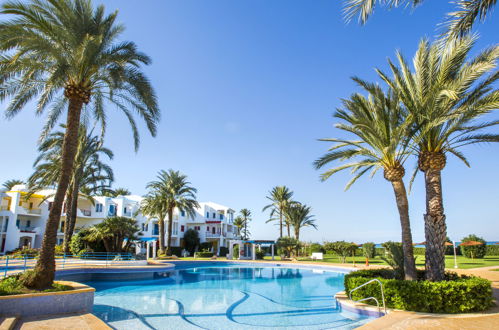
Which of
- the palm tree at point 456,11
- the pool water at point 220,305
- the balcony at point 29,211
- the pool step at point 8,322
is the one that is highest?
the palm tree at point 456,11

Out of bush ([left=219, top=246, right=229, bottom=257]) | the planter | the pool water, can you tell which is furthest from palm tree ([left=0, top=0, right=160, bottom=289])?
bush ([left=219, top=246, right=229, bottom=257])

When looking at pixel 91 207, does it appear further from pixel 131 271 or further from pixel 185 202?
pixel 131 271

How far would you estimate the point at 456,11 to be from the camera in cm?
580

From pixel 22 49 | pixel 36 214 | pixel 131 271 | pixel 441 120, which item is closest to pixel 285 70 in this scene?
pixel 441 120

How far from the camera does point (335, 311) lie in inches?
464

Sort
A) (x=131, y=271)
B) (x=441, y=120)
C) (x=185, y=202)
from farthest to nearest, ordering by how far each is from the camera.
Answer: (x=185, y=202), (x=131, y=271), (x=441, y=120)

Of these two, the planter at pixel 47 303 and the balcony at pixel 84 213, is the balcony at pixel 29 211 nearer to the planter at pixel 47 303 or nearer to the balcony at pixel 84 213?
the balcony at pixel 84 213

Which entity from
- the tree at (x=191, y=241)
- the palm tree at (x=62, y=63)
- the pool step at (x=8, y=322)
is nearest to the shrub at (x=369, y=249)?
the tree at (x=191, y=241)

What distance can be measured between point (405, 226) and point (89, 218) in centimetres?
4136

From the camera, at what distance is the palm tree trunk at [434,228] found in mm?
10789

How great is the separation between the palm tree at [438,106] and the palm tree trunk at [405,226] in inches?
23.0

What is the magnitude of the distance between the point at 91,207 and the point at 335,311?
4050 centimetres

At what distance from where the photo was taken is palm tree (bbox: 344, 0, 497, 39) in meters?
5.53

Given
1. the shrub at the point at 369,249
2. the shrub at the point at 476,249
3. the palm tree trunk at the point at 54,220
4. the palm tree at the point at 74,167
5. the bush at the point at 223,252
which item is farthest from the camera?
the bush at the point at 223,252
